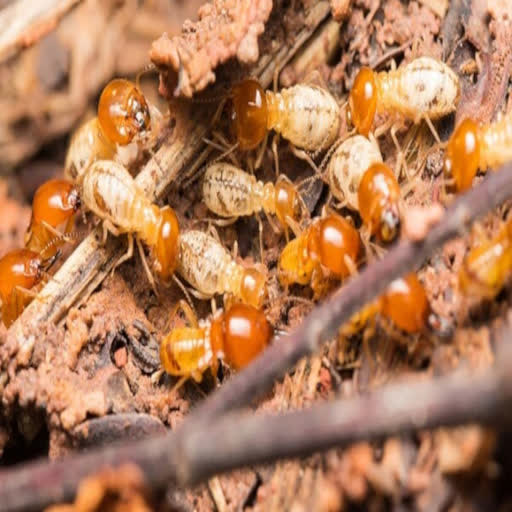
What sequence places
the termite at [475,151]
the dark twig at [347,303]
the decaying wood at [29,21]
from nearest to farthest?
the dark twig at [347,303]
the termite at [475,151]
the decaying wood at [29,21]

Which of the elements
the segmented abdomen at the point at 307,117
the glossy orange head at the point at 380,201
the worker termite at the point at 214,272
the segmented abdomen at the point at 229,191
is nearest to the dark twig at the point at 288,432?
the glossy orange head at the point at 380,201

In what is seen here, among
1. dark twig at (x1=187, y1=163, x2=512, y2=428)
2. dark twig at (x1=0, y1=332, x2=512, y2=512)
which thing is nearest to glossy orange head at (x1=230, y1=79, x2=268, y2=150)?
dark twig at (x1=187, y1=163, x2=512, y2=428)

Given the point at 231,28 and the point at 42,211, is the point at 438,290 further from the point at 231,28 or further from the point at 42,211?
the point at 42,211

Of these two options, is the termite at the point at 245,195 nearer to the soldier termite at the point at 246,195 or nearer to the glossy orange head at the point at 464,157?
the soldier termite at the point at 246,195

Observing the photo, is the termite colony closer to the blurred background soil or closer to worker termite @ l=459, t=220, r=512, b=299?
the blurred background soil

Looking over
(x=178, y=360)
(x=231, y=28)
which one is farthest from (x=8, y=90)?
(x=178, y=360)

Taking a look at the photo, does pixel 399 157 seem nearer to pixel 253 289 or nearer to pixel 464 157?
pixel 464 157

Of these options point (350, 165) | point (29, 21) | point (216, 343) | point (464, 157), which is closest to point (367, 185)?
point (350, 165)

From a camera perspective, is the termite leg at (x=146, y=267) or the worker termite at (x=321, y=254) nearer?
the worker termite at (x=321, y=254)
